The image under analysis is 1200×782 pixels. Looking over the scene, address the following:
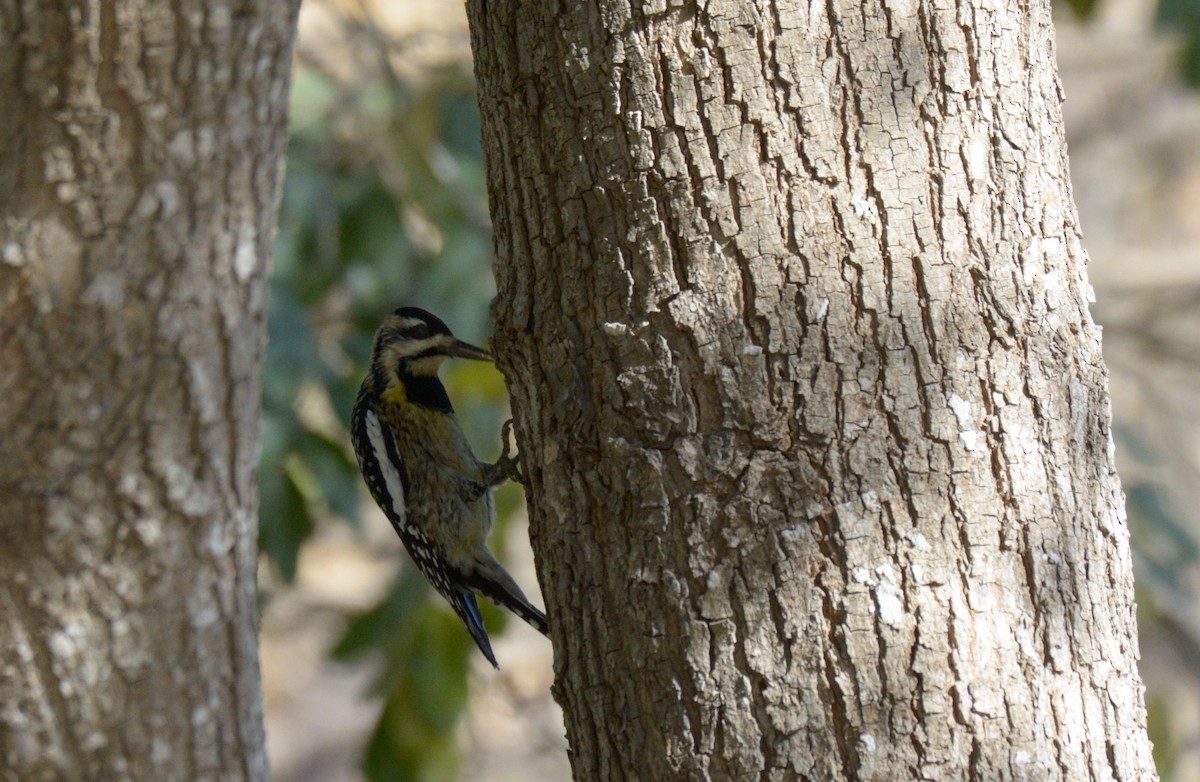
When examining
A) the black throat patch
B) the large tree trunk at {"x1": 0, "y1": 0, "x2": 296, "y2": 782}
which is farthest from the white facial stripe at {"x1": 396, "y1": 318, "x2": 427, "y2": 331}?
the large tree trunk at {"x1": 0, "y1": 0, "x2": 296, "y2": 782}

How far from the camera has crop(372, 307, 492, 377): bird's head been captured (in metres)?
3.73

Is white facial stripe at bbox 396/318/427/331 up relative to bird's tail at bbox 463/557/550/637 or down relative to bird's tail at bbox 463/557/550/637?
up

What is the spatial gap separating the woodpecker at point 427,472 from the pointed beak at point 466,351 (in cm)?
16

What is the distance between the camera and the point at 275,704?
9812 mm

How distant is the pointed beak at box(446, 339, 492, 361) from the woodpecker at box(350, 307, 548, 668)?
0.54ft

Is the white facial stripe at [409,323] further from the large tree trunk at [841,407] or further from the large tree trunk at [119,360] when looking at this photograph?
the large tree trunk at [841,407]

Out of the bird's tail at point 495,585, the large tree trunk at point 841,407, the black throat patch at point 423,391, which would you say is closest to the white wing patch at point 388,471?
the black throat patch at point 423,391

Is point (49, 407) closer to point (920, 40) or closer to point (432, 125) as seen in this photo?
point (920, 40)

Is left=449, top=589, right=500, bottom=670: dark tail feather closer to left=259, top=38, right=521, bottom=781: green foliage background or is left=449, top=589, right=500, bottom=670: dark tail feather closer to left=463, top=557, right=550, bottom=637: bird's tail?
left=463, top=557, right=550, bottom=637: bird's tail

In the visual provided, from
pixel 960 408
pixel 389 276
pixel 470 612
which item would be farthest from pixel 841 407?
pixel 389 276

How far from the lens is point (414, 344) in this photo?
12.6 feet

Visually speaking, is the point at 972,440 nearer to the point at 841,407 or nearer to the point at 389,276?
the point at 841,407

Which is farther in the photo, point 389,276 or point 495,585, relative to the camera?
point 389,276

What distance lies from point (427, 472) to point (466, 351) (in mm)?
557
